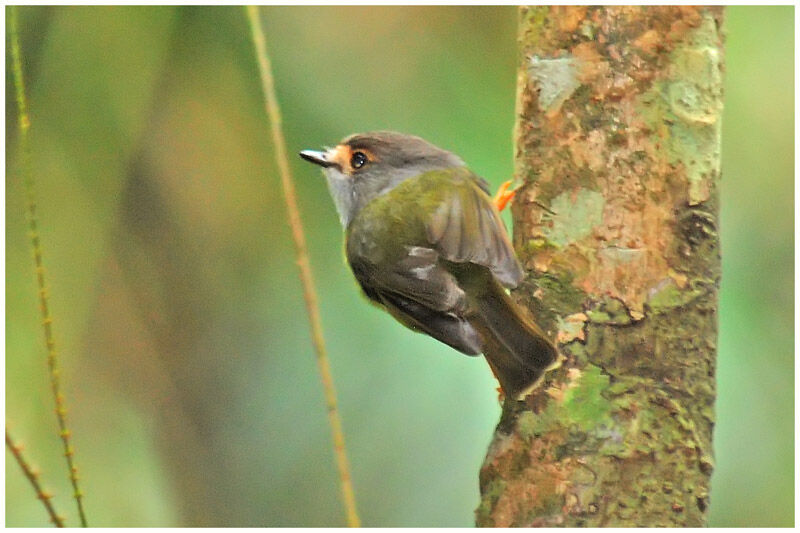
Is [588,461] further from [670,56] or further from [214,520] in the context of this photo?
[214,520]

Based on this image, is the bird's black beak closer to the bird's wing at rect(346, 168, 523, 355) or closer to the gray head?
the gray head

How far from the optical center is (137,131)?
3.13 metres

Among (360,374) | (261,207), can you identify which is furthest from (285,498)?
(261,207)

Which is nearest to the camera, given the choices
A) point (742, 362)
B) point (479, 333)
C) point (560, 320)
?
point (560, 320)

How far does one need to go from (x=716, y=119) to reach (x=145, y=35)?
6.05 feet

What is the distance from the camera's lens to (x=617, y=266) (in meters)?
1.97

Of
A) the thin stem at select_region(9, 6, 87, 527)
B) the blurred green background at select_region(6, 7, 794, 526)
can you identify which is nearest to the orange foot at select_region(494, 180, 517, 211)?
the blurred green background at select_region(6, 7, 794, 526)

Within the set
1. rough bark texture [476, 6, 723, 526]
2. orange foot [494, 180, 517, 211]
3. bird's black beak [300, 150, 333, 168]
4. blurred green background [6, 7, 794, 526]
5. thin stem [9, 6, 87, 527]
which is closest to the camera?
rough bark texture [476, 6, 723, 526]

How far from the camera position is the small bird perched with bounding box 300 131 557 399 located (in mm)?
2045

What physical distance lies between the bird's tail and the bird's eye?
63 cm

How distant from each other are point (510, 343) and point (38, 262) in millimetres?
1078

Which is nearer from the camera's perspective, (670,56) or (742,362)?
(670,56)

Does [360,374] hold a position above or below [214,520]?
above

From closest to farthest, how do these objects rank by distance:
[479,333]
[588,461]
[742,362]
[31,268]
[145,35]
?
[588,461], [479,333], [742,362], [31,268], [145,35]
